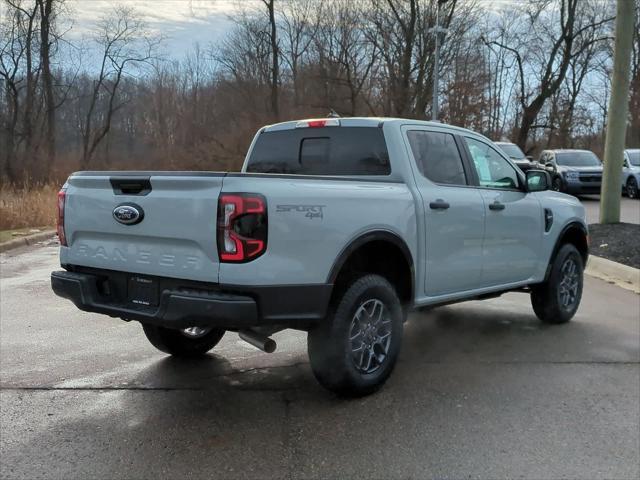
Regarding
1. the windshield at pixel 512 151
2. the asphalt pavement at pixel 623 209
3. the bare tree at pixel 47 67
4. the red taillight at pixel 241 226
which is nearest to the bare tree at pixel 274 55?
the bare tree at pixel 47 67

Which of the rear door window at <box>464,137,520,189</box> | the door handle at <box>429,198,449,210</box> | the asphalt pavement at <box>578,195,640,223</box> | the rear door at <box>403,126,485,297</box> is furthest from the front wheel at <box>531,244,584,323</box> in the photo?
the asphalt pavement at <box>578,195,640,223</box>

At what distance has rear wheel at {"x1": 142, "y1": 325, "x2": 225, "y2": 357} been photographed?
4.80 m

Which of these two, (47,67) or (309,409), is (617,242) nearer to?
(309,409)

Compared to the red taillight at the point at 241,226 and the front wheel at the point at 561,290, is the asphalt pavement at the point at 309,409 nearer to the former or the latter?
the front wheel at the point at 561,290

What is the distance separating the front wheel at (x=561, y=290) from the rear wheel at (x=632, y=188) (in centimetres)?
1701

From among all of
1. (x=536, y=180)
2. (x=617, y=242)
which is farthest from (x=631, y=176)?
(x=536, y=180)

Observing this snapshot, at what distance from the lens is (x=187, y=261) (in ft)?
11.4

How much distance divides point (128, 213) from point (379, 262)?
1.75 m

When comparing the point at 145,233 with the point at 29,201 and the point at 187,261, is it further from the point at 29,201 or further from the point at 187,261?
the point at 29,201

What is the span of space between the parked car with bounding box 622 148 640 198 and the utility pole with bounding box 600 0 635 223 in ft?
35.1

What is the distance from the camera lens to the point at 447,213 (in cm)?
466

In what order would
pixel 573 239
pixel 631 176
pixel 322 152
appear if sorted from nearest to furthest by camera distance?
pixel 322 152 < pixel 573 239 < pixel 631 176

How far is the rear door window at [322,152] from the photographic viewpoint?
464 cm

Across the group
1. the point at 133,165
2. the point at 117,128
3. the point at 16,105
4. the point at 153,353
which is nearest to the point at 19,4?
the point at 16,105
